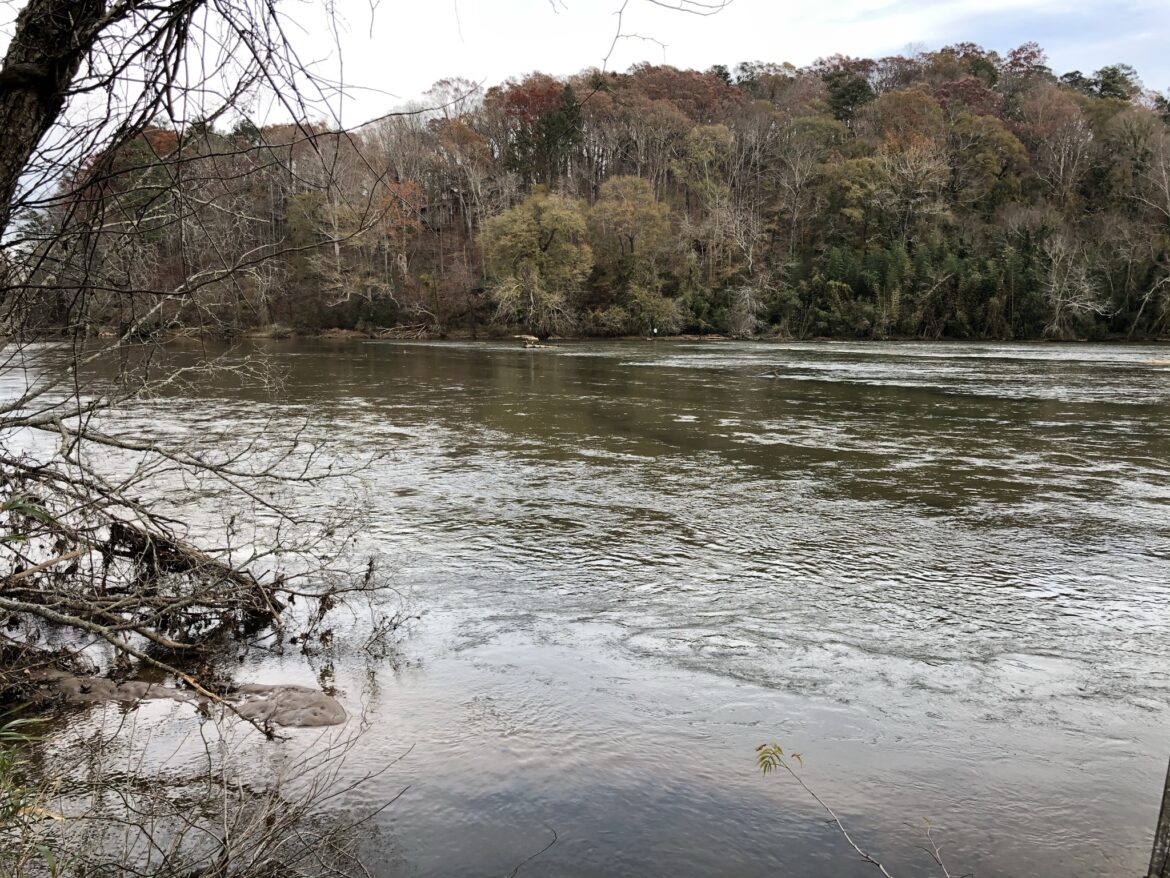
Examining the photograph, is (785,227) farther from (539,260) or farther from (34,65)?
(34,65)

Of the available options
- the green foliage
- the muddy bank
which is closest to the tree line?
the green foliage

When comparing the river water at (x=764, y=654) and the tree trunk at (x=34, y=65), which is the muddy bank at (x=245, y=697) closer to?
the river water at (x=764, y=654)

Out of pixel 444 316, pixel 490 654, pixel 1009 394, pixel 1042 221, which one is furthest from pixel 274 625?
pixel 1042 221

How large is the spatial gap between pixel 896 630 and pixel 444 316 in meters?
56.4

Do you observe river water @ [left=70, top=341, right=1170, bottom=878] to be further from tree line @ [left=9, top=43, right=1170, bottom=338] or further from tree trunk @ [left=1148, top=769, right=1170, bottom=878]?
tree line @ [left=9, top=43, right=1170, bottom=338]

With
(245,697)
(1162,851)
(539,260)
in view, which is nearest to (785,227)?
(539,260)

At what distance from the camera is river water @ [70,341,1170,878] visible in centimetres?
415

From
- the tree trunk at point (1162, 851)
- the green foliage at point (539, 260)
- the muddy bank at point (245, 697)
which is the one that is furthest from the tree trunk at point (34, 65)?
the green foliage at point (539, 260)

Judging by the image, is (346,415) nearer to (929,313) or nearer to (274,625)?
(274,625)

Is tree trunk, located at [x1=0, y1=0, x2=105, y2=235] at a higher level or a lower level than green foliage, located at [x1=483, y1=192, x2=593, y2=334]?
lower

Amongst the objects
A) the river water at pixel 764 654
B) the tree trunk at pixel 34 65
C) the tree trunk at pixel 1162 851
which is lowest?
the river water at pixel 764 654

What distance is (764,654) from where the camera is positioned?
247 inches

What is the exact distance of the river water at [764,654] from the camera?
4148 mm

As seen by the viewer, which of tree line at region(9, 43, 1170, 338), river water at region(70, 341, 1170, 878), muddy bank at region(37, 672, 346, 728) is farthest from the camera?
tree line at region(9, 43, 1170, 338)
